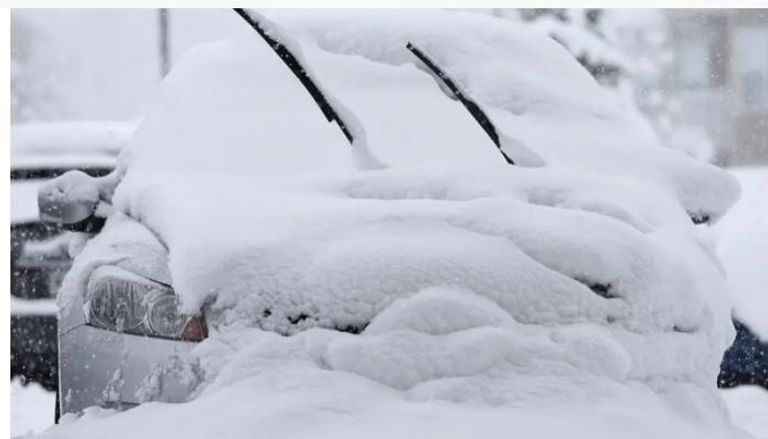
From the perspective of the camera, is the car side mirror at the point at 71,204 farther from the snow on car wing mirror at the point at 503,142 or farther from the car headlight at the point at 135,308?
the snow on car wing mirror at the point at 503,142

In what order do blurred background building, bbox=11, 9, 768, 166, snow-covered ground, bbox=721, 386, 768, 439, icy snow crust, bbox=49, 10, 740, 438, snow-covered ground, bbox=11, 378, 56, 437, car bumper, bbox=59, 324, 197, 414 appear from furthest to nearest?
blurred background building, bbox=11, 9, 768, 166 → snow-covered ground, bbox=721, 386, 768, 439 → snow-covered ground, bbox=11, 378, 56, 437 → car bumper, bbox=59, 324, 197, 414 → icy snow crust, bbox=49, 10, 740, 438

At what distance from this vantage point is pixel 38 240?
545 centimetres

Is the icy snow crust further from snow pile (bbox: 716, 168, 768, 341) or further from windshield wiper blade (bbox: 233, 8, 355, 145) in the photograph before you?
snow pile (bbox: 716, 168, 768, 341)

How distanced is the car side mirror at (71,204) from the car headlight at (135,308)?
522 mm

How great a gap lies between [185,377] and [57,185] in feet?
3.36

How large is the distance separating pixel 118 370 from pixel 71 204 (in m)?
0.72

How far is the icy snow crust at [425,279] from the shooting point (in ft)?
8.04

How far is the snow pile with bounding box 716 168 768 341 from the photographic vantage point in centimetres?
562

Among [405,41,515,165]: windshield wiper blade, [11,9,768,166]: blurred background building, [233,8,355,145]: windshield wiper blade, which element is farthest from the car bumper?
[11,9,768,166]: blurred background building

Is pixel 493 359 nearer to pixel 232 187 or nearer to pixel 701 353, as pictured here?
pixel 701 353

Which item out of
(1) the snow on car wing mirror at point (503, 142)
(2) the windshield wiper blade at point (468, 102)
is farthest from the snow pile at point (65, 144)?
(1) the snow on car wing mirror at point (503, 142)

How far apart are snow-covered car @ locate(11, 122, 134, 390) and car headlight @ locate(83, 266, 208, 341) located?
2.48 m

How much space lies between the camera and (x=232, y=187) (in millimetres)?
3074

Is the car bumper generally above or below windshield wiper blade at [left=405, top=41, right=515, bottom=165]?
below
